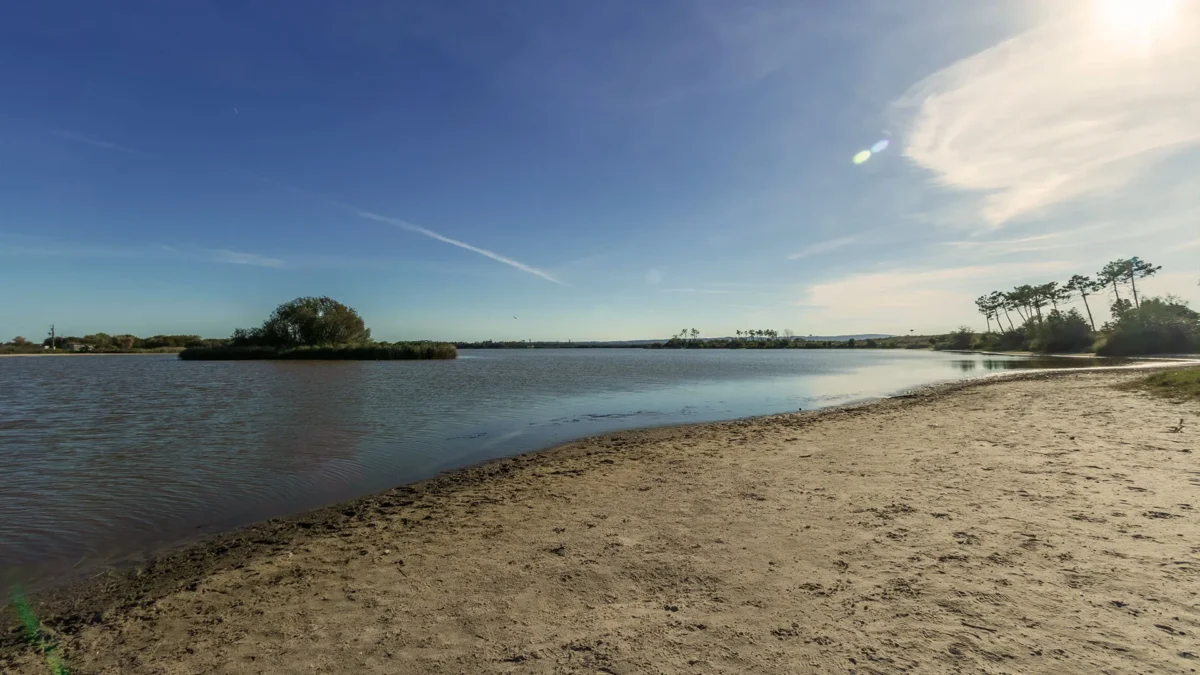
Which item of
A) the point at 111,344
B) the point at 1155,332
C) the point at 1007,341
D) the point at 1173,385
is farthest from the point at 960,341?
the point at 111,344

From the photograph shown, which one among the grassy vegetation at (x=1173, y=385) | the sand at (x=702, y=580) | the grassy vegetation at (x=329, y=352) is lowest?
the sand at (x=702, y=580)

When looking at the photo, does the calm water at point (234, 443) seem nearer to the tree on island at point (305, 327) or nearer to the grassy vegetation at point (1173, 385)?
the grassy vegetation at point (1173, 385)

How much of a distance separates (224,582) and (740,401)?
19.8 metres

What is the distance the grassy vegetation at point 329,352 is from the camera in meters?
72.9

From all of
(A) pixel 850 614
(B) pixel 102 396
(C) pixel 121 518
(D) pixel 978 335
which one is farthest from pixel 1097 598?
(D) pixel 978 335

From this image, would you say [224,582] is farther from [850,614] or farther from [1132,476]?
[1132,476]

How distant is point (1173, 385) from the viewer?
57.7 feet

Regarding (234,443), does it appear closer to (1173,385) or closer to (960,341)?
(1173,385)

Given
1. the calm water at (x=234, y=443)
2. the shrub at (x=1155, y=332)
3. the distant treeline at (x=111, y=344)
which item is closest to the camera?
the calm water at (x=234, y=443)

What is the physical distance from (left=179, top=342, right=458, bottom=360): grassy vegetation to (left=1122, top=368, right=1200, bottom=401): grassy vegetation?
70777 millimetres

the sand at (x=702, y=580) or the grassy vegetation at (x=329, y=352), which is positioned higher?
the grassy vegetation at (x=329, y=352)

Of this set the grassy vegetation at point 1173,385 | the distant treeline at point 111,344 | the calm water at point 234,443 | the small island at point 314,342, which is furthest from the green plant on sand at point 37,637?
the distant treeline at point 111,344

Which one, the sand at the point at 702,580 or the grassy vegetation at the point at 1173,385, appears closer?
the sand at the point at 702,580

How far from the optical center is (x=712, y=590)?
4.40 m
